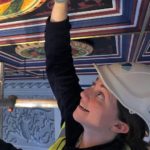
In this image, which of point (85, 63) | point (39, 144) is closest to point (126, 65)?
point (85, 63)

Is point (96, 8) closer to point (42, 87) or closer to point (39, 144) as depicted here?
point (42, 87)

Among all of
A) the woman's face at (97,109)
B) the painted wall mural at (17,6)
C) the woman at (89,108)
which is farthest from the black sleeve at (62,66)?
the painted wall mural at (17,6)

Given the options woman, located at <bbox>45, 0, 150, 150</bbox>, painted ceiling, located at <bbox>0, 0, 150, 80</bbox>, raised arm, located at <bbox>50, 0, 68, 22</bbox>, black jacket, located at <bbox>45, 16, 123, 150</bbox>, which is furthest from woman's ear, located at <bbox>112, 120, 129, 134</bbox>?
painted ceiling, located at <bbox>0, 0, 150, 80</bbox>

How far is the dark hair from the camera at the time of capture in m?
1.10

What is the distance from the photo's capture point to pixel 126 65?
46.5 inches

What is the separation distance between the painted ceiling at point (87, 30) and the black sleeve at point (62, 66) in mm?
408

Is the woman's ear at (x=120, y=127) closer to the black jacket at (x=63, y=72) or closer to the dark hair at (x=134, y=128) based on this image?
the dark hair at (x=134, y=128)

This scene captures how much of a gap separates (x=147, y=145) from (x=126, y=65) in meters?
0.29

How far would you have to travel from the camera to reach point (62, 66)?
4.17 ft

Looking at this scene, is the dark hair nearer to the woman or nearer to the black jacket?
the woman

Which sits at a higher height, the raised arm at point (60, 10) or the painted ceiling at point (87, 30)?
the raised arm at point (60, 10)

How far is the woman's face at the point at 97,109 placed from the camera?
107 cm

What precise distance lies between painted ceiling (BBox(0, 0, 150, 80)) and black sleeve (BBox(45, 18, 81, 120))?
41 cm

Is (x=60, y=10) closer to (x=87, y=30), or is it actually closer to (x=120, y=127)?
(x=120, y=127)
